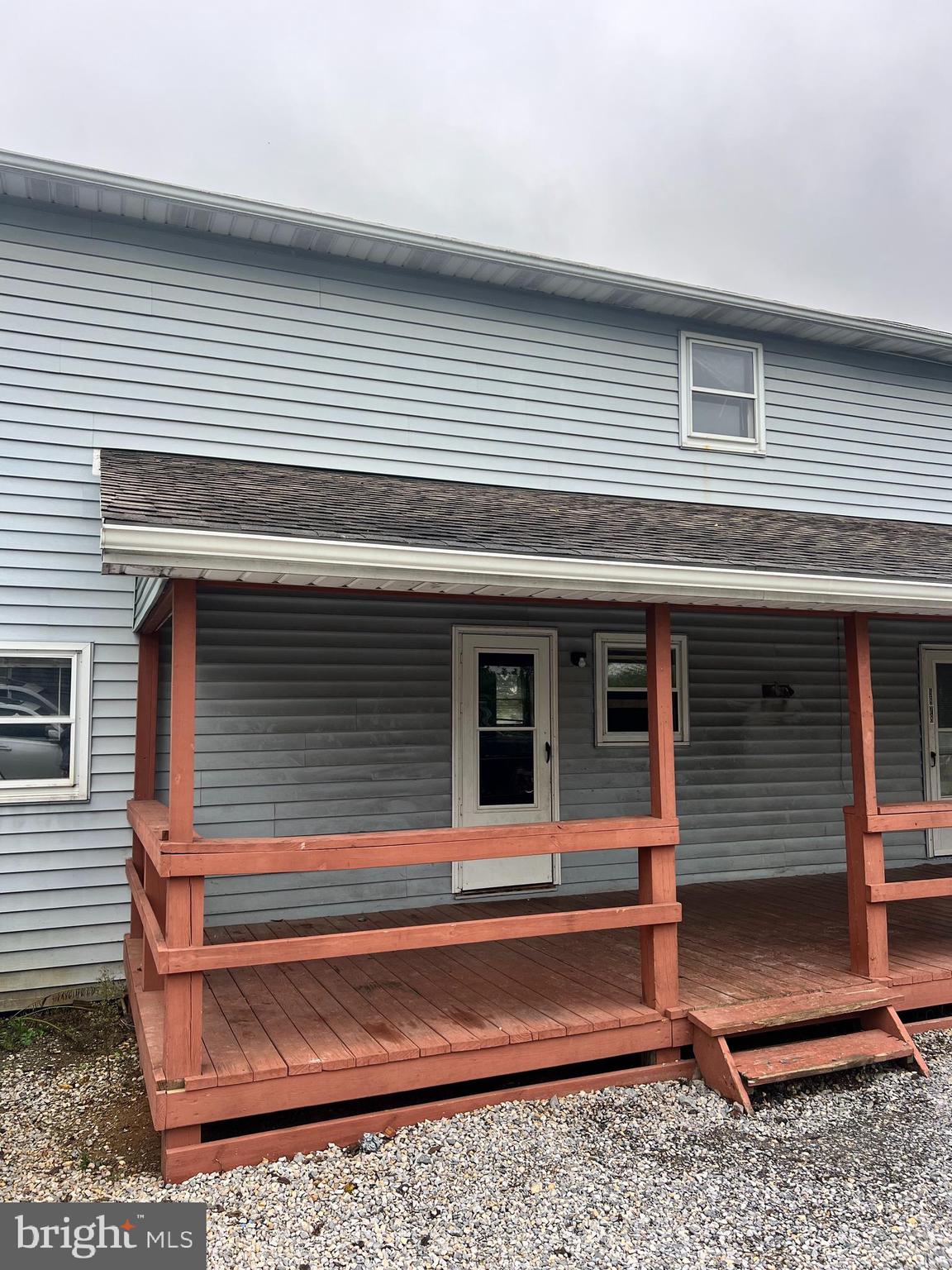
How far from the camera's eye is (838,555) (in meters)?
5.48

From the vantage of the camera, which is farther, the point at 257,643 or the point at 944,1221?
the point at 257,643

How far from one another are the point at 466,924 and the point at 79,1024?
2.68 meters

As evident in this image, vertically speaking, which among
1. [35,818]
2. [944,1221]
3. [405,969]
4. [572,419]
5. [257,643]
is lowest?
[944,1221]

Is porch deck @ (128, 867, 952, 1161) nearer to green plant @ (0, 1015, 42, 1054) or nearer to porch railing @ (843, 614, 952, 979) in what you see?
porch railing @ (843, 614, 952, 979)

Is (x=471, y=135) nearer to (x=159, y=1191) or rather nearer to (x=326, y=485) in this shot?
(x=326, y=485)

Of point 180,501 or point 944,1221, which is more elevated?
point 180,501

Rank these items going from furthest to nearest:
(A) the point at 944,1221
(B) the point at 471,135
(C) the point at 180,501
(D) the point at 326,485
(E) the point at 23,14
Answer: (B) the point at 471,135, (E) the point at 23,14, (D) the point at 326,485, (C) the point at 180,501, (A) the point at 944,1221

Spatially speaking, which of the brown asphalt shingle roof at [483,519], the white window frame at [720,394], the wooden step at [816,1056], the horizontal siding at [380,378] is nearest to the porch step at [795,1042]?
the wooden step at [816,1056]

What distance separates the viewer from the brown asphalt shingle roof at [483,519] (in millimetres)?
3896

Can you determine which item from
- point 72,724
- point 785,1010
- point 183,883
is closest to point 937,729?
point 785,1010

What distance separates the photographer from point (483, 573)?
12.8 ft

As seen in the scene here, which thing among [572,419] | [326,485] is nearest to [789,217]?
[572,419]

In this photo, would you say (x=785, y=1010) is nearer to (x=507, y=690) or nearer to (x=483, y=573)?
(x=483, y=573)

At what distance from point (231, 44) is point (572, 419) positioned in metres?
26.5
